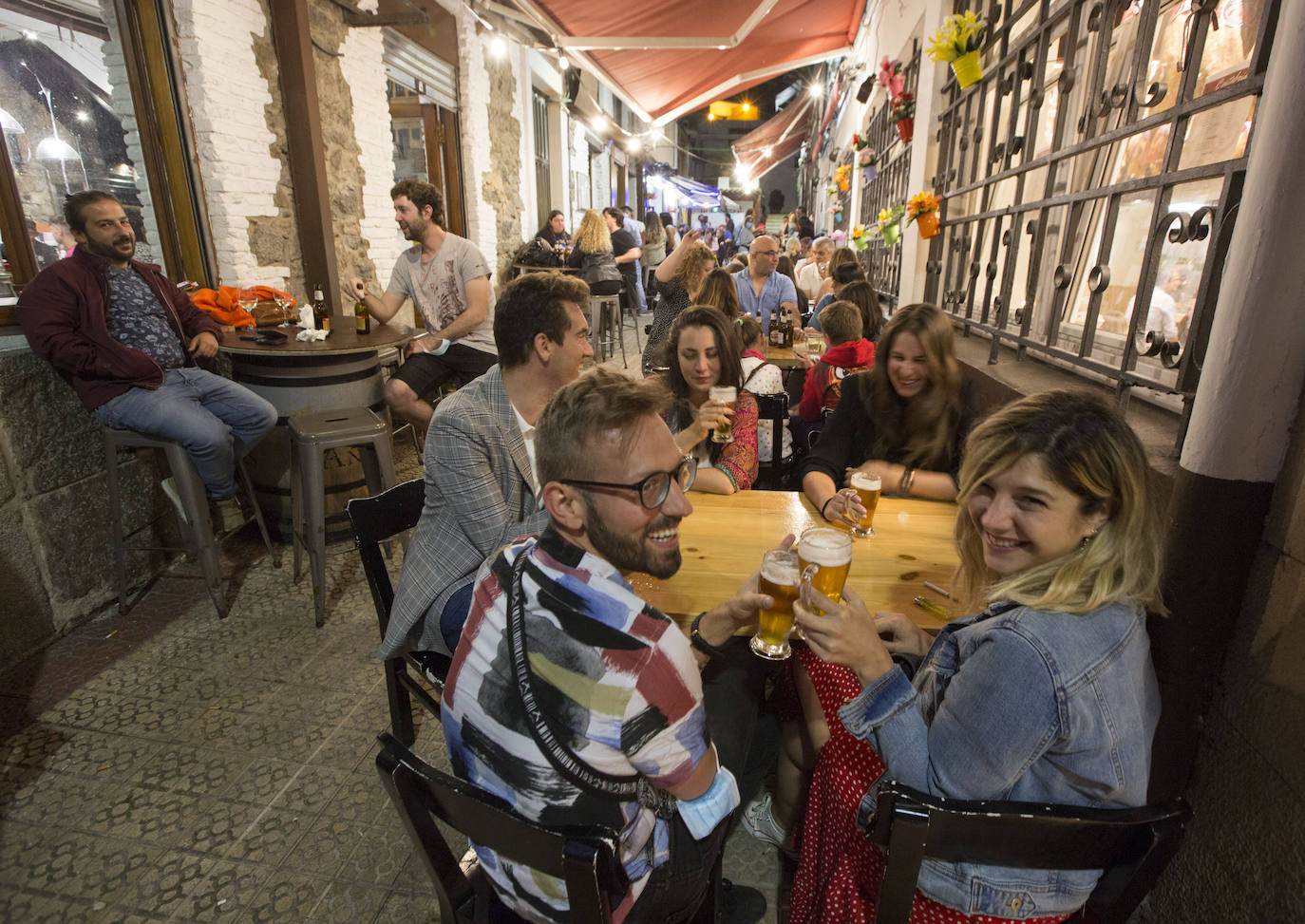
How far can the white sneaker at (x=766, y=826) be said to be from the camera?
1.81m

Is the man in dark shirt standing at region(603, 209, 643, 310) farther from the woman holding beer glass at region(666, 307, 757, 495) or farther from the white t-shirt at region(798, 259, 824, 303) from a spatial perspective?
the woman holding beer glass at region(666, 307, 757, 495)

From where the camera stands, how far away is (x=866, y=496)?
184 cm

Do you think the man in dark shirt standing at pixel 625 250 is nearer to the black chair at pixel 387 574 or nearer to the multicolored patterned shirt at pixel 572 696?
the black chair at pixel 387 574

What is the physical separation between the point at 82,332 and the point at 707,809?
326 centimetres

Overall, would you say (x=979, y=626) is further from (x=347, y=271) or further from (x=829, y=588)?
(x=347, y=271)

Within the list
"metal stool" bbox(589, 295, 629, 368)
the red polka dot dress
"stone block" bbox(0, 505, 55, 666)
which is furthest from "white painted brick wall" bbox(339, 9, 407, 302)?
the red polka dot dress

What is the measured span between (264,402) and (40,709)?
1548 mm

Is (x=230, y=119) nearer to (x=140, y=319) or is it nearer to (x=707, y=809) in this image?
(x=140, y=319)

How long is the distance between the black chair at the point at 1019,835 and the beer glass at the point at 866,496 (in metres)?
1.00

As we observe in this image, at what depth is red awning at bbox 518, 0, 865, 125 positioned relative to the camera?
20.2 feet

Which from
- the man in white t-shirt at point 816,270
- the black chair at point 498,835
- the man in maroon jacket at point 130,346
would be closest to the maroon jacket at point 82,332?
the man in maroon jacket at point 130,346

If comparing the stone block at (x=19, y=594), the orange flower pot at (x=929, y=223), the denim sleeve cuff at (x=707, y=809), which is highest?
the orange flower pot at (x=929, y=223)

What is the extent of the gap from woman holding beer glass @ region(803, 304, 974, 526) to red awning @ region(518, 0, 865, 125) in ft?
16.3

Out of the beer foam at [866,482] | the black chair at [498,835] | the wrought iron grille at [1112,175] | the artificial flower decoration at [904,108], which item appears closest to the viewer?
the black chair at [498,835]
